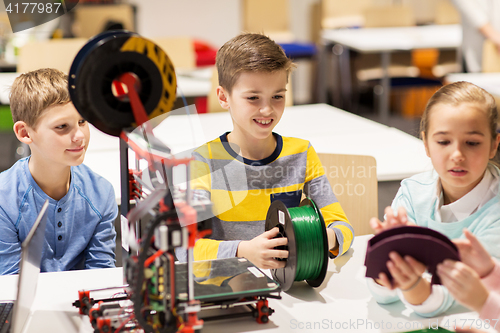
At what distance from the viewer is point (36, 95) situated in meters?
1.62

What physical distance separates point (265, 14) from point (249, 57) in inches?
224

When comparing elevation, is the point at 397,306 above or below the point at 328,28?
below

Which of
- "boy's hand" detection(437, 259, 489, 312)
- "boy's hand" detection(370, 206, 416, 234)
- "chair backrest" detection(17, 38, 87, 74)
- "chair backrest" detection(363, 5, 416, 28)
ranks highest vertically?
"chair backrest" detection(363, 5, 416, 28)

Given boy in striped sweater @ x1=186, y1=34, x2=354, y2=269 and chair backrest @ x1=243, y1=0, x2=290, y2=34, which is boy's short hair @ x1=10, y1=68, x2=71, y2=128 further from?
chair backrest @ x1=243, y1=0, x2=290, y2=34

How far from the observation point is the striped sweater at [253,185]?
1.72 m

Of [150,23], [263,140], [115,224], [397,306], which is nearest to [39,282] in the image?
[115,224]

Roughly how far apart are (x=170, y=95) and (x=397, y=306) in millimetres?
734

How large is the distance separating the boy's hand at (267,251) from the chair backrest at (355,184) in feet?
2.25

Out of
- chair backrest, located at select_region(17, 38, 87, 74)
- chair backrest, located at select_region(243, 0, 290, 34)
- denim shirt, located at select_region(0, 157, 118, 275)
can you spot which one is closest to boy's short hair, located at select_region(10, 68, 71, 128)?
denim shirt, located at select_region(0, 157, 118, 275)

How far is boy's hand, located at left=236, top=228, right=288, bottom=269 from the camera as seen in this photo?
134 centimetres

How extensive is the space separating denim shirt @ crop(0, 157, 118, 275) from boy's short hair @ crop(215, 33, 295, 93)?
23.3 inches

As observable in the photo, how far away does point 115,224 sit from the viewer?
5.71 feet

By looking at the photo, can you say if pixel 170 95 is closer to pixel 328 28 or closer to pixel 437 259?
pixel 437 259

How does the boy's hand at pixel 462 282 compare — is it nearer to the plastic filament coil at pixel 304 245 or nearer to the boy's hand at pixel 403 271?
the boy's hand at pixel 403 271
